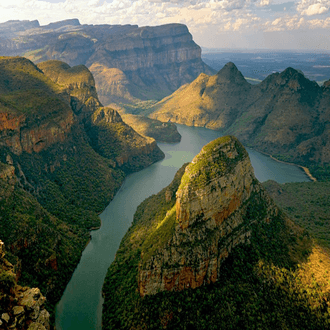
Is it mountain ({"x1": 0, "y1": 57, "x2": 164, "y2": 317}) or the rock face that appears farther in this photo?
mountain ({"x1": 0, "y1": 57, "x2": 164, "y2": 317})

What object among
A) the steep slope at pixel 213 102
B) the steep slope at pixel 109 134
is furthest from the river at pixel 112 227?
the steep slope at pixel 213 102

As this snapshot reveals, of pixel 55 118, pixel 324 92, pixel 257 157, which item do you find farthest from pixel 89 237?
pixel 324 92

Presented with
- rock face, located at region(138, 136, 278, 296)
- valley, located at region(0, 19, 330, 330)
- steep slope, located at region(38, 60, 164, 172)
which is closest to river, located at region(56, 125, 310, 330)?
valley, located at region(0, 19, 330, 330)

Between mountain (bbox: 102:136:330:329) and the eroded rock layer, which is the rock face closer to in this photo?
mountain (bbox: 102:136:330:329)

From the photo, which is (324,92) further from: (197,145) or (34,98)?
(34,98)

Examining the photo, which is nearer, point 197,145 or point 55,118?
point 55,118

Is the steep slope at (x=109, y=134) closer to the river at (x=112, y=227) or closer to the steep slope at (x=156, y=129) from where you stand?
the river at (x=112, y=227)
